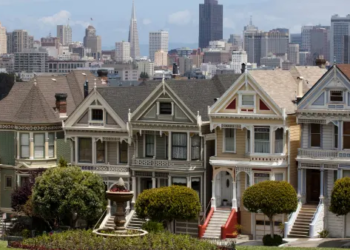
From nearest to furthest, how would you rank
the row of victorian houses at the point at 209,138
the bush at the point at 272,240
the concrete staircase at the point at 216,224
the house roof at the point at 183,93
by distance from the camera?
Result: the bush at the point at 272,240 < the row of victorian houses at the point at 209,138 < the concrete staircase at the point at 216,224 < the house roof at the point at 183,93

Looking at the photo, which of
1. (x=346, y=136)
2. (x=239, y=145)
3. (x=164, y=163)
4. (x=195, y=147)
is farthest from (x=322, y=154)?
(x=164, y=163)

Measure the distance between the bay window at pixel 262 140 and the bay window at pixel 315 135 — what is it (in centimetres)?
197

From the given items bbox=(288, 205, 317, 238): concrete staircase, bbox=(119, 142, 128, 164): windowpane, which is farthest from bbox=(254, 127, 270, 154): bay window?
bbox=(119, 142, 128, 164): windowpane

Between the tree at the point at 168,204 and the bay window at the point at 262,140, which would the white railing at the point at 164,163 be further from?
the bay window at the point at 262,140

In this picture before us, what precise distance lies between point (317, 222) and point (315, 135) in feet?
13.2

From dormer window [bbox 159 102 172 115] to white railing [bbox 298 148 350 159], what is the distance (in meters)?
6.95

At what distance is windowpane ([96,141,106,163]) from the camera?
2431 inches

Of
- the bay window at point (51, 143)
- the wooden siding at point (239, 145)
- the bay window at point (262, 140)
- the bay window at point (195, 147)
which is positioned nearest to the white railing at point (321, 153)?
the bay window at point (262, 140)

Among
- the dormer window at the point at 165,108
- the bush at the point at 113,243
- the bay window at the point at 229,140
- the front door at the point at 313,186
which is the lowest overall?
the bush at the point at 113,243

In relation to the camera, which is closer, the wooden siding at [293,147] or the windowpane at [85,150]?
the wooden siding at [293,147]

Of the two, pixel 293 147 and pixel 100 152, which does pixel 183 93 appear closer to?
pixel 100 152

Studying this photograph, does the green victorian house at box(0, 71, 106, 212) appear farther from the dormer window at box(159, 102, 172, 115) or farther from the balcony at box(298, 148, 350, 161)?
the balcony at box(298, 148, 350, 161)

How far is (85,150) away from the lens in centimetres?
6219

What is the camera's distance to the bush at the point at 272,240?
52.4m
